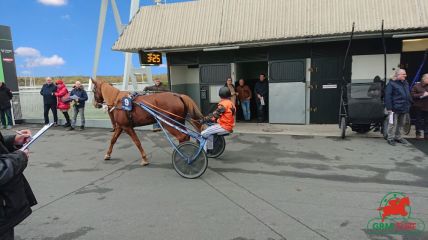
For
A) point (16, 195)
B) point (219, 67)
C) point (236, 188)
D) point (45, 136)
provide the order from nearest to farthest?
point (16, 195), point (236, 188), point (45, 136), point (219, 67)

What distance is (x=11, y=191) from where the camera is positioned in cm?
253

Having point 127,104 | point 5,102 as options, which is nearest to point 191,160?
point 127,104

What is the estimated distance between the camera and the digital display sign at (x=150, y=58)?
506 inches

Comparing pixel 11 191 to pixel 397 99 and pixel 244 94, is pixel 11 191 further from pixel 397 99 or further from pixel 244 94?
pixel 244 94

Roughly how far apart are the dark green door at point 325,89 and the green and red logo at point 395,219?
6.71 m

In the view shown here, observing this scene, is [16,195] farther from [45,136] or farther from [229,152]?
[45,136]

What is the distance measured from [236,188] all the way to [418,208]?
2716 mm

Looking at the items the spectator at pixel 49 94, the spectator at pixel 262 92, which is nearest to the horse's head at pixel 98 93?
the spectator at pixel 49 94

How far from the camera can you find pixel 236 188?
18.5 ft

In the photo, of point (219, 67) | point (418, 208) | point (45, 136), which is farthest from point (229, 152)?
point (45, 136)

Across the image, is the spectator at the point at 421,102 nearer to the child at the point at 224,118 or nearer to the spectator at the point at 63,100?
the child at the point at 224,118

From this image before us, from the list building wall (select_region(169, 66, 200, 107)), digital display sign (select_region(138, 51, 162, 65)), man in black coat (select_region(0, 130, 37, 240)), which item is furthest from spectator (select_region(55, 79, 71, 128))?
man in black coat (select_region(0, 130, 37, 240))

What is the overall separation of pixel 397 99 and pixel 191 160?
566cm

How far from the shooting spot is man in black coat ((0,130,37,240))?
243 cm
